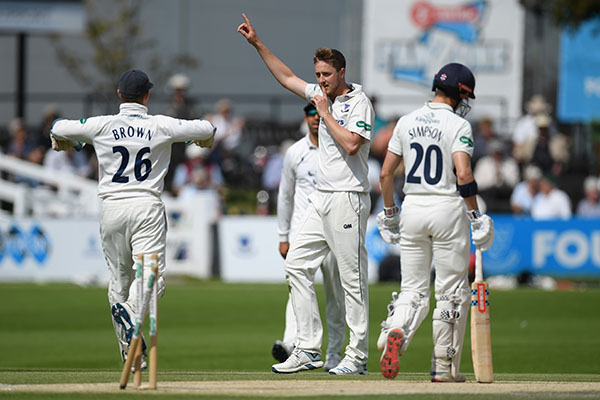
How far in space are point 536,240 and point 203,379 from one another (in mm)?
14158

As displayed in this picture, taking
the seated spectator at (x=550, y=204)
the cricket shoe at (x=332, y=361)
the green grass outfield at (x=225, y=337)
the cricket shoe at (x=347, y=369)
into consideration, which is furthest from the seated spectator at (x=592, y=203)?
the cricket shoe at (x=347, y=369)

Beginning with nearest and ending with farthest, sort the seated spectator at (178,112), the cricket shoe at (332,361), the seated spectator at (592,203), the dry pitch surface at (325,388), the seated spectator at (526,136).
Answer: the dry pitch surface at (325,388), the cricket shoe at (332,361), the seated spectator at (592,203), the seated spectator at (178,112), the seated spectator at (526,136)

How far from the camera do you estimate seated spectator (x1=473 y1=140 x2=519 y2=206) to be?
23.9 metres

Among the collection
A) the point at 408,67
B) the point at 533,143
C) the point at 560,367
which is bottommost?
the point at 560,367

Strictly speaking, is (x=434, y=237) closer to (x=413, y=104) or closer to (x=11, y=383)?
(x=11, y=383)

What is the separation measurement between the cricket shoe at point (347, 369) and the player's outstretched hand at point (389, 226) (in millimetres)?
1226

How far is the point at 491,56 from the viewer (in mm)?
32875

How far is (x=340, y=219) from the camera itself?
31.1ft

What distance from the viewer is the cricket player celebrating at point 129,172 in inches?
362

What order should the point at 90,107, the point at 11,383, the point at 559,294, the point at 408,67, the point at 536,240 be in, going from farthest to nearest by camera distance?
the point at 408,67 → the point at 90,107 → the point at 536,240 → the point at 559,294 → the point at 11,383

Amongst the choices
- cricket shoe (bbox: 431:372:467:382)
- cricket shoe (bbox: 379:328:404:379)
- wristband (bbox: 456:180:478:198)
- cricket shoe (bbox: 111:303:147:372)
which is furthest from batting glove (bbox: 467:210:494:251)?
cricket shoe (bbox: 111:303:147:372)

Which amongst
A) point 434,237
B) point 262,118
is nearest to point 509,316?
point 434,237

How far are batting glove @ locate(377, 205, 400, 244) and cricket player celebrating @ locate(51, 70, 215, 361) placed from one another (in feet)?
5.20

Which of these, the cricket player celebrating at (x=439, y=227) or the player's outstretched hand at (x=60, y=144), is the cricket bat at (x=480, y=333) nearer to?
the cricket player celebrating at (x=439, y=227)
